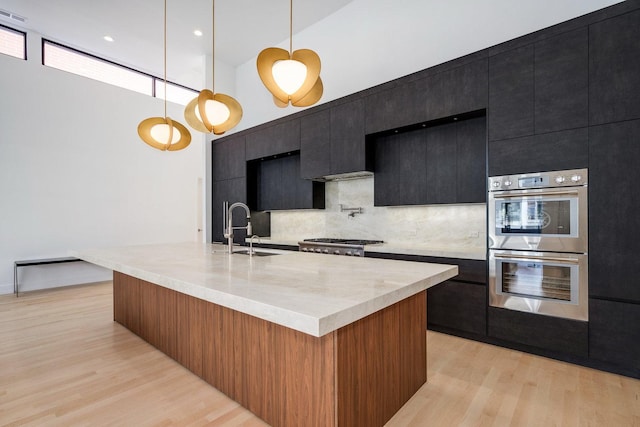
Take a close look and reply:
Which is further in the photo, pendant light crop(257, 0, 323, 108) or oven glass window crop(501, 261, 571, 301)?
oven glass window crop(501, 261, 571, 301)

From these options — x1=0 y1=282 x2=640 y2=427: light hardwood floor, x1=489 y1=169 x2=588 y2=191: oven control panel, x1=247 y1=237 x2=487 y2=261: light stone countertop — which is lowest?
x1=0 y1=282 x2=640 y2=427: light hardwood floor

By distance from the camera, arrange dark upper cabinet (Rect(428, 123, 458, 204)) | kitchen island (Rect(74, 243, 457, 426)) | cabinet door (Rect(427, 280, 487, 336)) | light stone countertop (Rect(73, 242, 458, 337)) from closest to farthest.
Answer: light stone countertop (Rect(73, 242, 458, 337)) → kitchen island (Rect(74, 243, 457, 426)) → cabinet door (Rect(427, 280, 487, 336)) → dark upper cabinet (Rect(428, 123, 458, 204))

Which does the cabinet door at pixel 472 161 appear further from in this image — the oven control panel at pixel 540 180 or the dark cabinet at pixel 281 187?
the dark cabinet at pixel 281 187

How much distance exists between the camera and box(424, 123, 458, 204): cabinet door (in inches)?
132

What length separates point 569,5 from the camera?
276 cm

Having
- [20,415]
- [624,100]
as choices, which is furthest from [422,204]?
[20,415]

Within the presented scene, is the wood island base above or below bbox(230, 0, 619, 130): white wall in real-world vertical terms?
below

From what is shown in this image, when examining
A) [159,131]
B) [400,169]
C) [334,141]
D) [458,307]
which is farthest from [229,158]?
[458,307]

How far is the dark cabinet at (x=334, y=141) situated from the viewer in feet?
12.7

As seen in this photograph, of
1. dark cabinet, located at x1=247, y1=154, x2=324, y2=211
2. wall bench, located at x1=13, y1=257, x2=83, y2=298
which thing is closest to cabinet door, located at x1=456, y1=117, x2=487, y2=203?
dark cabinet, located at x1=247, y1=154, x2=324, y2=211

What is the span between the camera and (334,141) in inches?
162

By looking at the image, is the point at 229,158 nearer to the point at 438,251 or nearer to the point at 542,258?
the point at 438,251

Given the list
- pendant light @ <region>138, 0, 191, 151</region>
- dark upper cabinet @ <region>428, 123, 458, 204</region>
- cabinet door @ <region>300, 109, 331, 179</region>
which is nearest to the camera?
pendant light @ <region>138, 0, 191, 151</region>

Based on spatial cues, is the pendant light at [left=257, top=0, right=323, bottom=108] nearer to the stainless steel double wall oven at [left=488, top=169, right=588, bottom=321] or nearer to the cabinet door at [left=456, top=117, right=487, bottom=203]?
the stainless steel double wall oven at [left=488, top=169, right=588, bottom=321]
